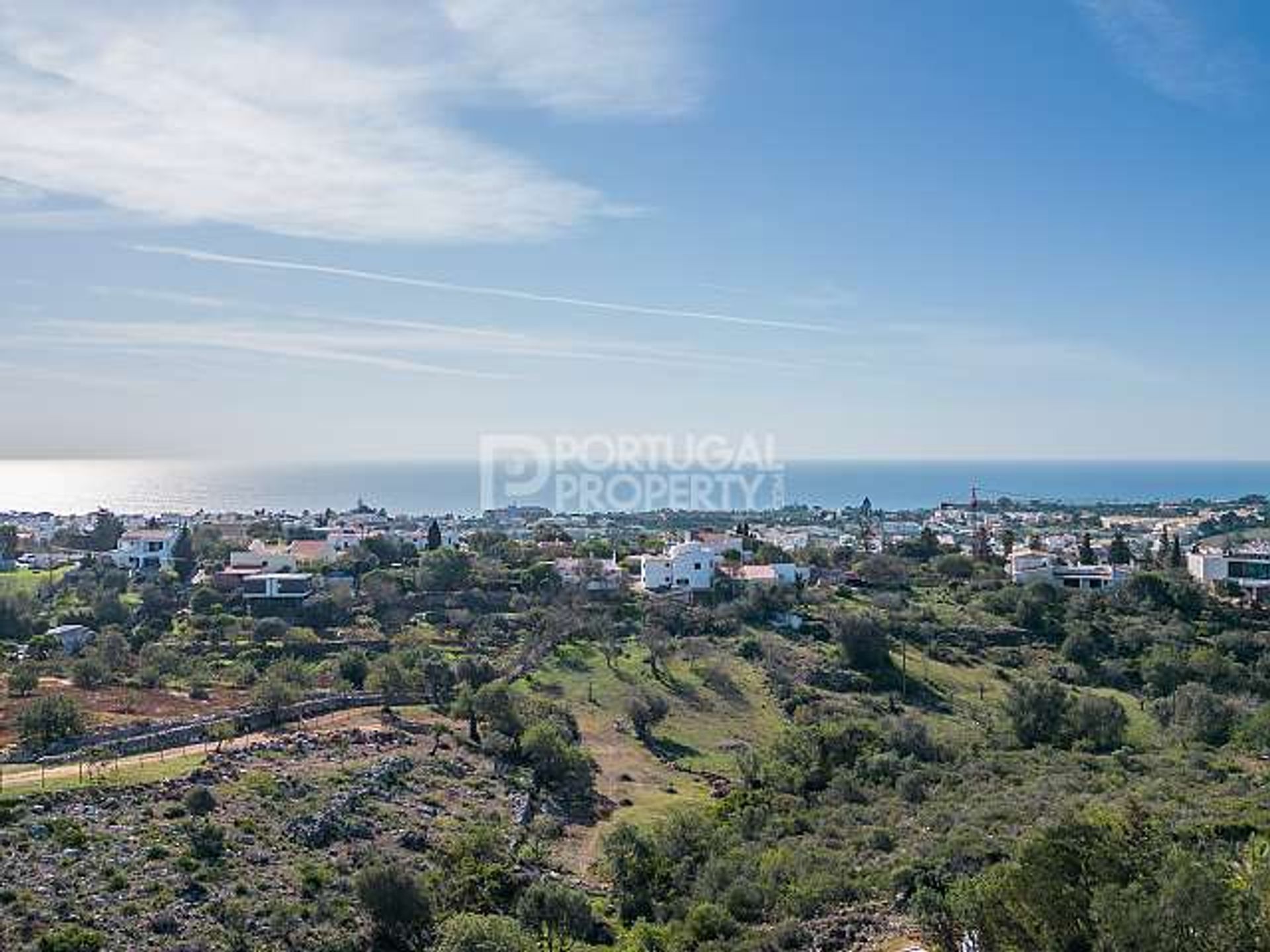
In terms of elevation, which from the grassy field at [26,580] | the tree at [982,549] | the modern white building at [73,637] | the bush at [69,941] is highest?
the tree at [982,549]

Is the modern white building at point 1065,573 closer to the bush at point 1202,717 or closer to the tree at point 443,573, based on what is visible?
the bush at point 1202,717

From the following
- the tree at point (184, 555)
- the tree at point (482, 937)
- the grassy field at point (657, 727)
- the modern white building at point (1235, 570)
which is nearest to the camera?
the tree at point (482, 937)

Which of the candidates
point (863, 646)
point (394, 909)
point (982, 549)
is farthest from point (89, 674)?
point (982, 549)

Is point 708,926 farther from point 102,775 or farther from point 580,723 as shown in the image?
point 580,723

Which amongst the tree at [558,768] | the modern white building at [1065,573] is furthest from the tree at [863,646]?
the modern white building at [1065,573]

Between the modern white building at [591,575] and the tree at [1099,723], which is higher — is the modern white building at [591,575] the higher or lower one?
the higher one

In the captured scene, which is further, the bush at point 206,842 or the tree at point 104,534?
the tree at point 104,534

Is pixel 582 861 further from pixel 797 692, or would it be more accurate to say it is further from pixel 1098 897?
pixel 797 692

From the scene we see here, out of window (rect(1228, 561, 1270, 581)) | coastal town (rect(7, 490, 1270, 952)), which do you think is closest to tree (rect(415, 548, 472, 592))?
coastal town (rect(7, 490, 1270, 952))
